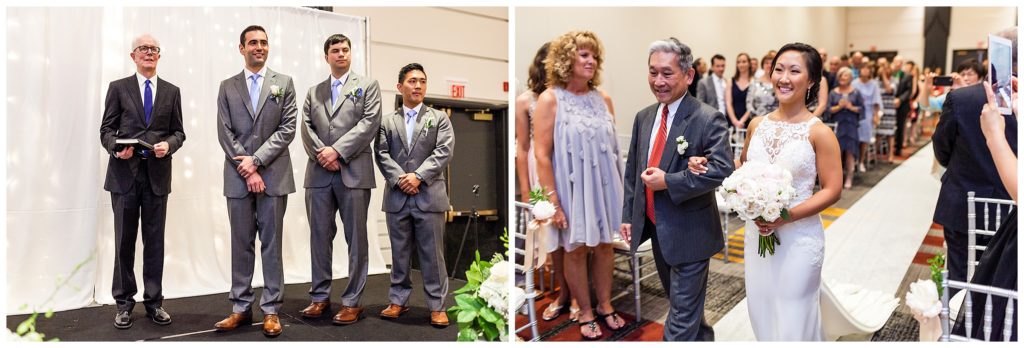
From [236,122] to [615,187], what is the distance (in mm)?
1973

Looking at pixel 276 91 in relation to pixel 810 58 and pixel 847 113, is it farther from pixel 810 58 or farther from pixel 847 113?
pixel 847 113

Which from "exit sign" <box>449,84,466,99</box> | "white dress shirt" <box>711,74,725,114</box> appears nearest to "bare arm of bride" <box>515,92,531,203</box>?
"exit sign" <box>449,84,466,99</box>

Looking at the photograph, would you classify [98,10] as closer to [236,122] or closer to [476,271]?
[236,122]

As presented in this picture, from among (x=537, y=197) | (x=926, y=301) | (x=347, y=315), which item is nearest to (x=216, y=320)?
(x=347, y=315)

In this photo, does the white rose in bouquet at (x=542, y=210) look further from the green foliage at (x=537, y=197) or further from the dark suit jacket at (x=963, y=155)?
the dark suit jacket at (x=963, y=155)

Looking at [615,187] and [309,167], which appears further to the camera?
[309,167]

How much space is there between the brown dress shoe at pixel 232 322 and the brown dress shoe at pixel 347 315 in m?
0.45

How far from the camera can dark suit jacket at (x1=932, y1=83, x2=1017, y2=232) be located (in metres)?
2.85

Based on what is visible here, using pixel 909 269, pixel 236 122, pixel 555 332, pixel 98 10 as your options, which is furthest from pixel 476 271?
pixel 909 269

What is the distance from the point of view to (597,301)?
3.87m

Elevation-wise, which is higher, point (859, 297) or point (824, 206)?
point (824, 206)

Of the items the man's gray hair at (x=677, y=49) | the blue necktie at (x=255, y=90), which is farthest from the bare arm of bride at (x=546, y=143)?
the blue necktie at (x=255, y=90)

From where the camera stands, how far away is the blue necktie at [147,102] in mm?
3551

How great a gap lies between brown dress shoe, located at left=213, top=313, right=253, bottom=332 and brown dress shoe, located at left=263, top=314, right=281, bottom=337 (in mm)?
152
